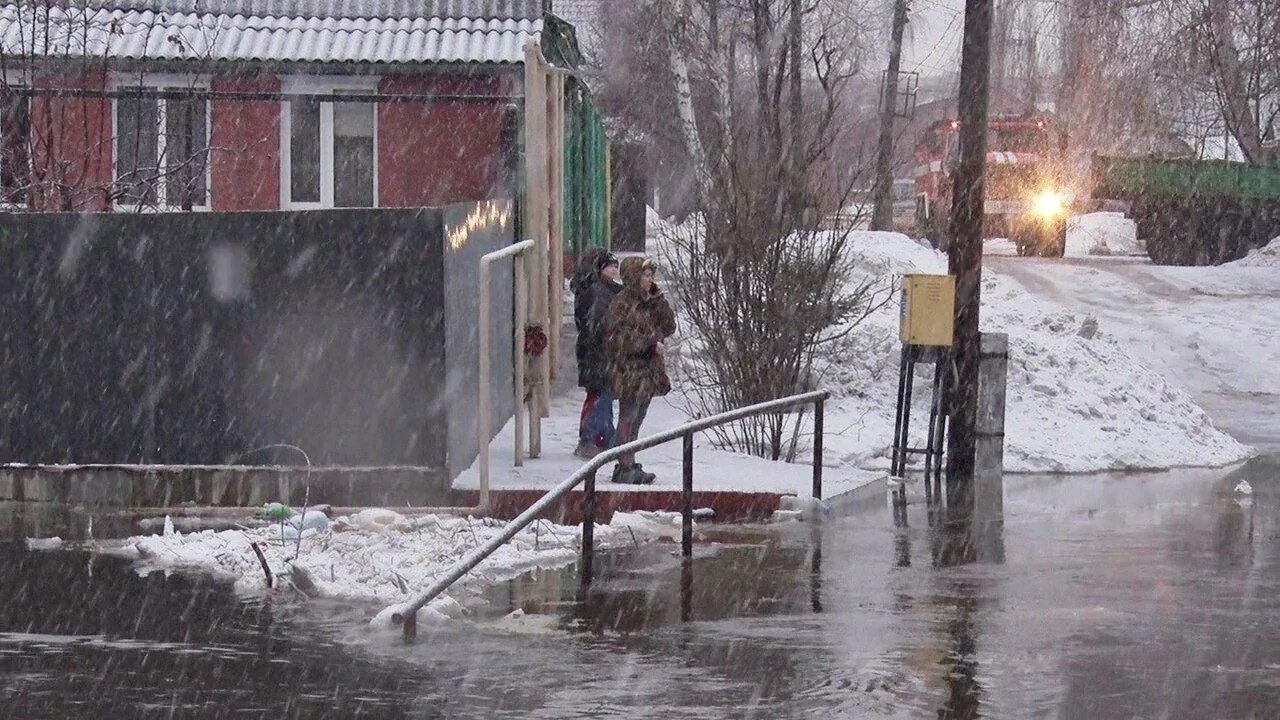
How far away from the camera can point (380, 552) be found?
34.5 ft

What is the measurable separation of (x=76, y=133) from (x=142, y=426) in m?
10.8

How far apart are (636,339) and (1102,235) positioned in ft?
116

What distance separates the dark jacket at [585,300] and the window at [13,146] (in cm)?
506

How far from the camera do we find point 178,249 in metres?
12.5

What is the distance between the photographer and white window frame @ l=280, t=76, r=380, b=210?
22.5 metres

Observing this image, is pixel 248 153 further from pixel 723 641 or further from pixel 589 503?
pixel 723 641

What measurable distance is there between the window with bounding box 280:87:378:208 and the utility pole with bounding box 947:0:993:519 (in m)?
8.53

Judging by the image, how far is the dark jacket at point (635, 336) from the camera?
13508mm

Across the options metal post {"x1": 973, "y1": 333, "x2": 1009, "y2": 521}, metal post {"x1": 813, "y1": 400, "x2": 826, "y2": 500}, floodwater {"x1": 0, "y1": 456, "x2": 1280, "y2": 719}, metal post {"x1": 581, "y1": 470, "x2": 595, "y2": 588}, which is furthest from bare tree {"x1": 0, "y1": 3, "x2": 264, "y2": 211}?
metal post {"x1": 581, "y1": 470, "x2": 595, "y2": 588}

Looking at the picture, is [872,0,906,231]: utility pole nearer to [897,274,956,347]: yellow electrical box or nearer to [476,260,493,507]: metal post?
[897,274,956,347]: yellow electrical box

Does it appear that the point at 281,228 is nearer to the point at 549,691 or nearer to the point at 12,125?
the point at 549,691

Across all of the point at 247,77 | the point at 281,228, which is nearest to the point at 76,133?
the point at 247,77

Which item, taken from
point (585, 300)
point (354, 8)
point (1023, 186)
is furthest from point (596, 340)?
point (1023, 186)

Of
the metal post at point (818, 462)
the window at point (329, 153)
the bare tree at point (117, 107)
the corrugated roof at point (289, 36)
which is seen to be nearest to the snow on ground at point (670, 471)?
the metal post at point (818, 462)
